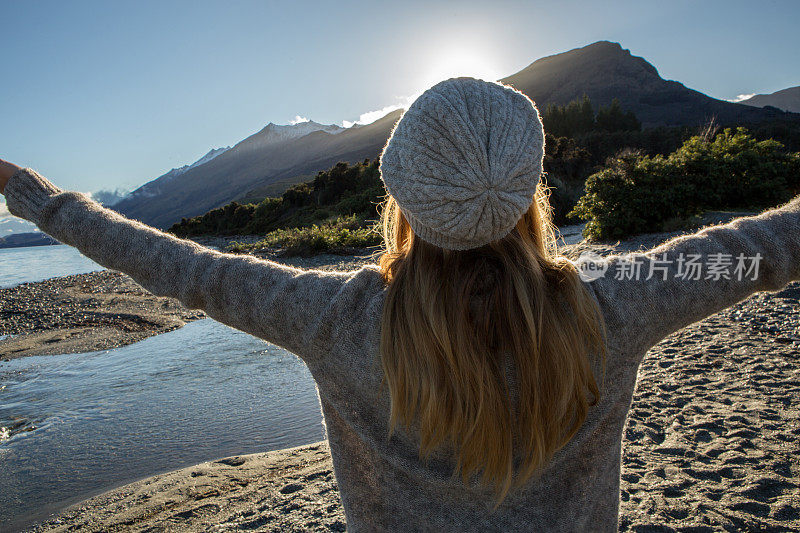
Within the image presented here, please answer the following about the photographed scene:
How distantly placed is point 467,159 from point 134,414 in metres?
4.51

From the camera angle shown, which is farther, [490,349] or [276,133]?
[276,133]

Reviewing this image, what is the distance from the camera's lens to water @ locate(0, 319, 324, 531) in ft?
10.7

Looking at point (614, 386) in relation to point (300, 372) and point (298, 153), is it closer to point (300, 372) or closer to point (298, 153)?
point (300, 372)

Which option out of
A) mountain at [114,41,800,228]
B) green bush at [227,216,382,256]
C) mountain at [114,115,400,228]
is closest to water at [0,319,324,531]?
green bush at [227,216,382,256]

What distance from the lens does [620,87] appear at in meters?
79.3

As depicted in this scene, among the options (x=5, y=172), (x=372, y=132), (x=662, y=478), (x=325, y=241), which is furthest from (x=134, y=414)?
→ (x=372, y=132)

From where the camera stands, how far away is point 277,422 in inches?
154

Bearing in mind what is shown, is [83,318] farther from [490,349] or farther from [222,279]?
[490,349]

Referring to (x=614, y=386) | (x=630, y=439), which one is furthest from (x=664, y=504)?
(x=614, y=386)

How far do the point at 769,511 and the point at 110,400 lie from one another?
5221 mm

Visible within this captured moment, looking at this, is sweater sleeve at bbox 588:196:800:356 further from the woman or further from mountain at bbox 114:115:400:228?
mountain at bbox 114:115:400:228

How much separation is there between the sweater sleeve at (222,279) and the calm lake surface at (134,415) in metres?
2.72

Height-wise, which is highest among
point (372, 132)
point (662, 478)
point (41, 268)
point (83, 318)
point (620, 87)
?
point (372, 132)

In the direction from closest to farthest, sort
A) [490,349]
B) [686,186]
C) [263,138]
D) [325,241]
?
[490,349] < [686,186] < [325,241] < [263,138]
